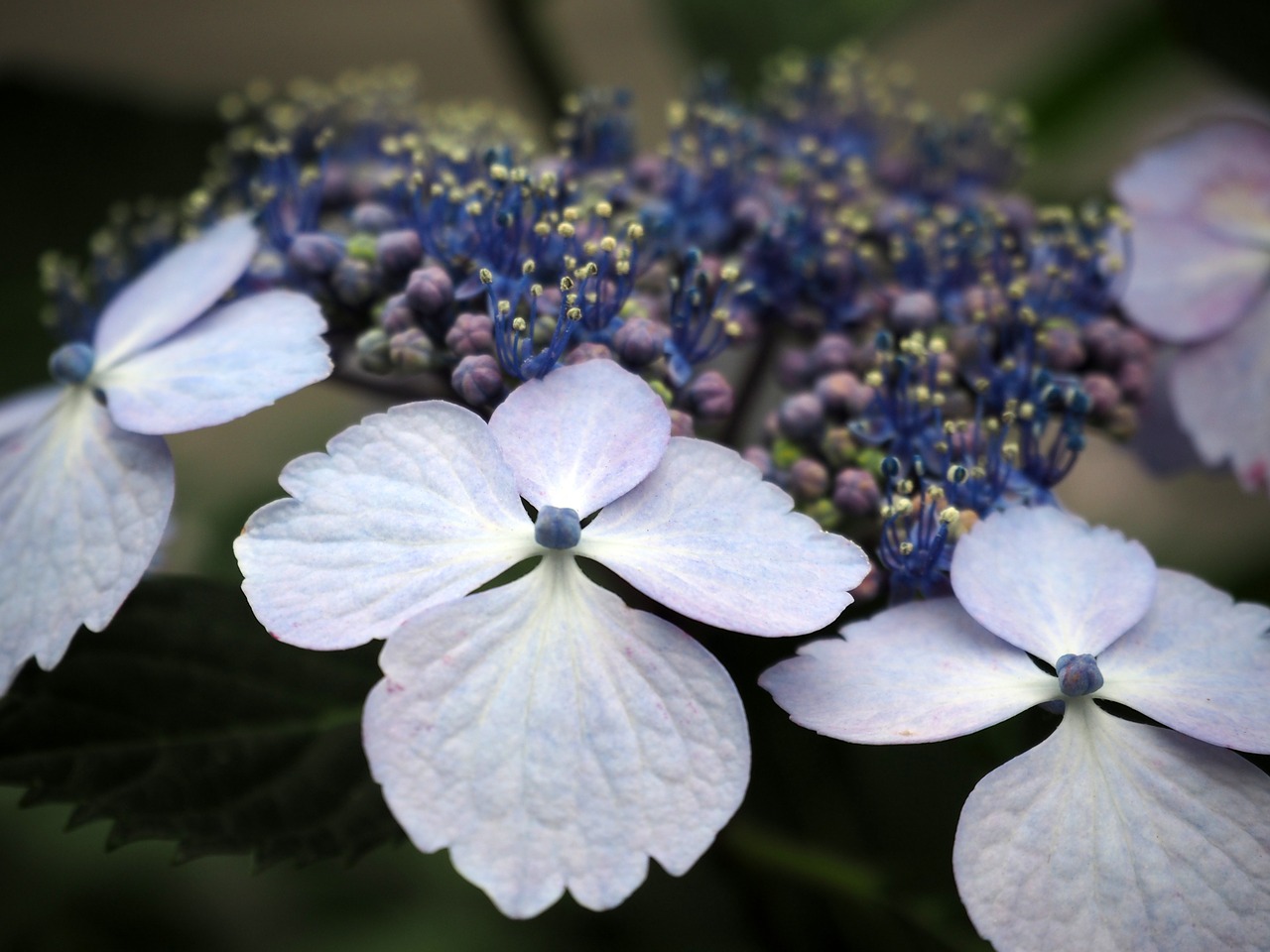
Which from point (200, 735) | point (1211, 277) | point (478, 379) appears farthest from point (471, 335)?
point (1211, 277)

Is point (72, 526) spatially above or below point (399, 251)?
below

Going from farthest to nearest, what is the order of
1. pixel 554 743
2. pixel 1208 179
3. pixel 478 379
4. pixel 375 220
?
pixel 1208 179
pixel 375 220
pixel 478 379
pixel 554 743

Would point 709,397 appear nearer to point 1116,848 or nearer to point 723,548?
point 723,548

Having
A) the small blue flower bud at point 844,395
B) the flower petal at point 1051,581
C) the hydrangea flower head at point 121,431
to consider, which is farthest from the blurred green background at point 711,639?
the hydrangea flower head at point 121,431

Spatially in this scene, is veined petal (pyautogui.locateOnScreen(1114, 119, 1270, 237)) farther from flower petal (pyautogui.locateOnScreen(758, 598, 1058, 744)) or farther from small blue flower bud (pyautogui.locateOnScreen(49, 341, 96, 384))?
small blue flower bud (pyautogui.locateOnScreen(49, 341, 96, 384))

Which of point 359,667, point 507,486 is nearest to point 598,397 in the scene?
point 507,486
